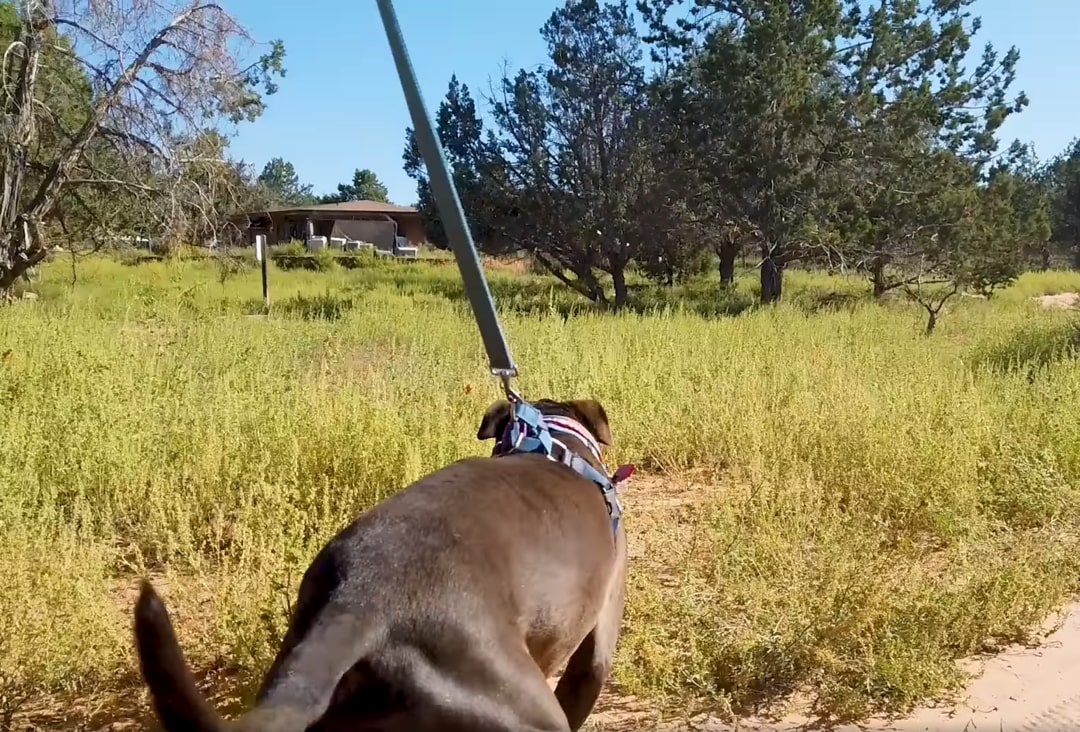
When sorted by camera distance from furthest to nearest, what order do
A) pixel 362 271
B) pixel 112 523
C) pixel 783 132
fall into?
pixel 362 271
pixel 783 132
pixel 112 523

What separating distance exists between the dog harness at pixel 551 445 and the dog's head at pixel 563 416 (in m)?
0.11

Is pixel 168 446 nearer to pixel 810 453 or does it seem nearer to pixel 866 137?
pixel 810 453

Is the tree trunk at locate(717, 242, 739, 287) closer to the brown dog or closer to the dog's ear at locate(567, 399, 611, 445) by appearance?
the dog's ear at locate(567, 399, 611, 445)

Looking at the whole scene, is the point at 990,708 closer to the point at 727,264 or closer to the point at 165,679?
the point at 165,679

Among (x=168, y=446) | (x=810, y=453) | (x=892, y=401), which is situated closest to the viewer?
(x=168, y=446)

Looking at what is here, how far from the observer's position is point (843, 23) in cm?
2019

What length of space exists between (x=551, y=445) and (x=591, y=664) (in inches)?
25.6

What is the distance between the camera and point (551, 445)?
8.85ft

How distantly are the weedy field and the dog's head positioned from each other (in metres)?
0.82

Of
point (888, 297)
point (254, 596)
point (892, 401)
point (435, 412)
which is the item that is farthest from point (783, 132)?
point (254, 596)

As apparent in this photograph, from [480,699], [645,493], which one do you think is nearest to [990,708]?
[480,699]

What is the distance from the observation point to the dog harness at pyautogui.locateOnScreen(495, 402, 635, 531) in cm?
266

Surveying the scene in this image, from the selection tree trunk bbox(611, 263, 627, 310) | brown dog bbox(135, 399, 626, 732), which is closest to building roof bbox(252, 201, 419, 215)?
tree trunk bbox(611, 263, 627, 310)

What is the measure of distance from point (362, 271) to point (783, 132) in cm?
1644
